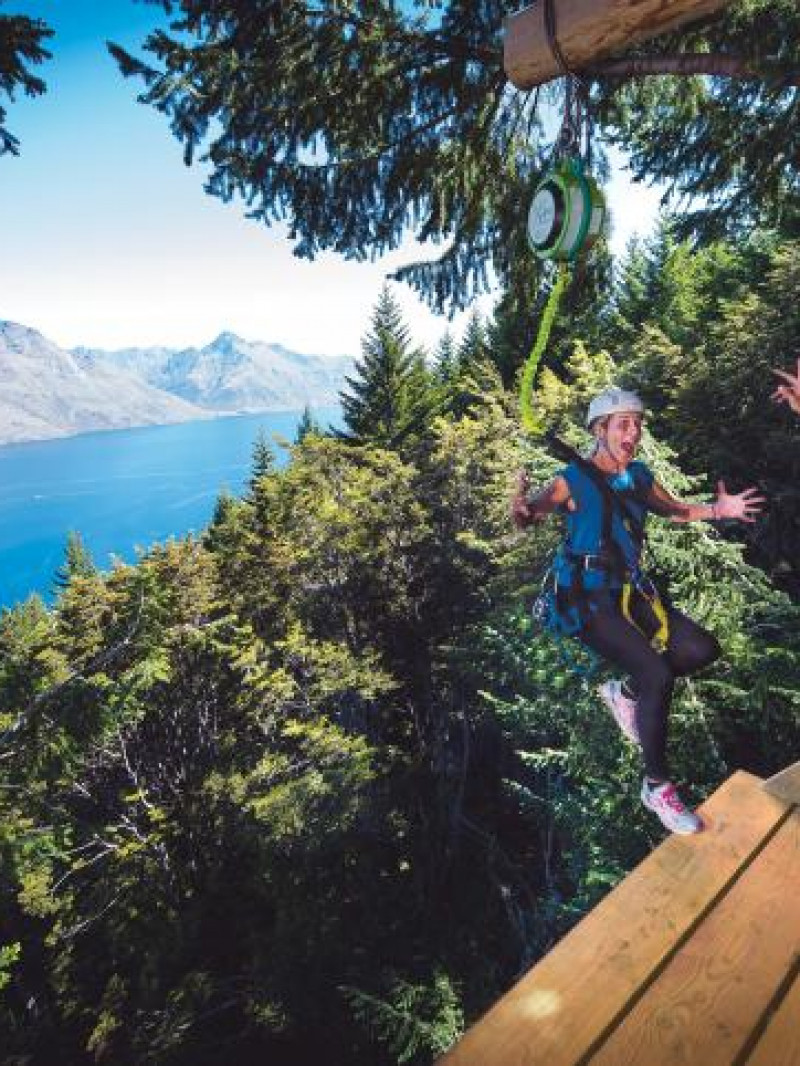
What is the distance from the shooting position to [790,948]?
2488 mm

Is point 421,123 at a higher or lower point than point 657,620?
higher

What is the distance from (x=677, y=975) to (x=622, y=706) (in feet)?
4.81

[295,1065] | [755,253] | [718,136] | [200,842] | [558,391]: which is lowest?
[295,1065]

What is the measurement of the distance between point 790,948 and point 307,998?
55.4ft

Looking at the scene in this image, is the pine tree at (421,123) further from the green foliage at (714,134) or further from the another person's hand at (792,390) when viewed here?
the another person's hand at (792,390)

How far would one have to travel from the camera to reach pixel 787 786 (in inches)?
134

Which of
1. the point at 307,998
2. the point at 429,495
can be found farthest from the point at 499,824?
the point at 429,495

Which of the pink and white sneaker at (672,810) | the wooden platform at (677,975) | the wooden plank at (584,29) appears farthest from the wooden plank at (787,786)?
the wooden plank at (584,29)

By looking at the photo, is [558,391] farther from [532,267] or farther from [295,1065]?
[295,1065]

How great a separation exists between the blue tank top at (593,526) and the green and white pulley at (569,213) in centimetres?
99

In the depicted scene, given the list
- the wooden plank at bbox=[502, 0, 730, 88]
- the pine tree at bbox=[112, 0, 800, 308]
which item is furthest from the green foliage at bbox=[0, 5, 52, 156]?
the wooden plank at bbox=[502, 0, 730, 88]

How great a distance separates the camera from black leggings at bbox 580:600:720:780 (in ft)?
10.7

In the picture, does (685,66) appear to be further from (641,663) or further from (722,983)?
(722,983)

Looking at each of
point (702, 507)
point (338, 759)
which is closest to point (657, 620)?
point (702, 507)
